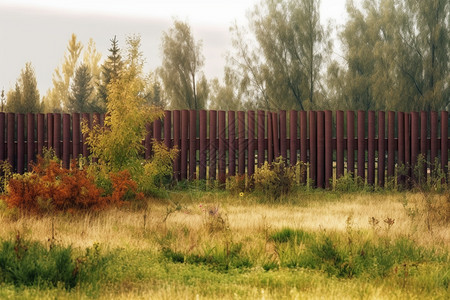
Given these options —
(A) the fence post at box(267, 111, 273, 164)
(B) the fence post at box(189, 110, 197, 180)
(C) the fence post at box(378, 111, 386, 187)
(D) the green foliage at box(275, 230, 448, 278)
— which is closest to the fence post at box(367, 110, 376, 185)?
(C) the fence post at box(378, 111, 386, 187)

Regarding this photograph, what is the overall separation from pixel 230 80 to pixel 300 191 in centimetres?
1411

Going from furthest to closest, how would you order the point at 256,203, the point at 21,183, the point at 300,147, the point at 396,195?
the point at 300,147
the point at 396,195
the point at 256,203
the point at 21,183

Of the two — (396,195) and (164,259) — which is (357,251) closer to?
(164,259)

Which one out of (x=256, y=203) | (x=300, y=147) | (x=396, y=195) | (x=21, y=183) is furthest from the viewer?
(x=300, y=147)

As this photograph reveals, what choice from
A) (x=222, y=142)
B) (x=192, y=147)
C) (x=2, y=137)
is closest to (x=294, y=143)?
(x=222, y=142)

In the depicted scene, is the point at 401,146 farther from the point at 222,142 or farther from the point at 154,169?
the point at 154,169

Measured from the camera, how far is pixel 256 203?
31.4 feet

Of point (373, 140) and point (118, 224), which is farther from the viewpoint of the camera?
point (373, 140)

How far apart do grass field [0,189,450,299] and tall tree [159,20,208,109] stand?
19.1 meters

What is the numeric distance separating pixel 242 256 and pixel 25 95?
20.1 meters

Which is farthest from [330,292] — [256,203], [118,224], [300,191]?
[300,191]

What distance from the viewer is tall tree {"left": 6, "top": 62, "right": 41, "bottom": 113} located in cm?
2314

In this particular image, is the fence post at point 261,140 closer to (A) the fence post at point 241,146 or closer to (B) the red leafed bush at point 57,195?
(A) the fence post at point 241,146

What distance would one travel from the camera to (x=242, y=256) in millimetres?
5320
